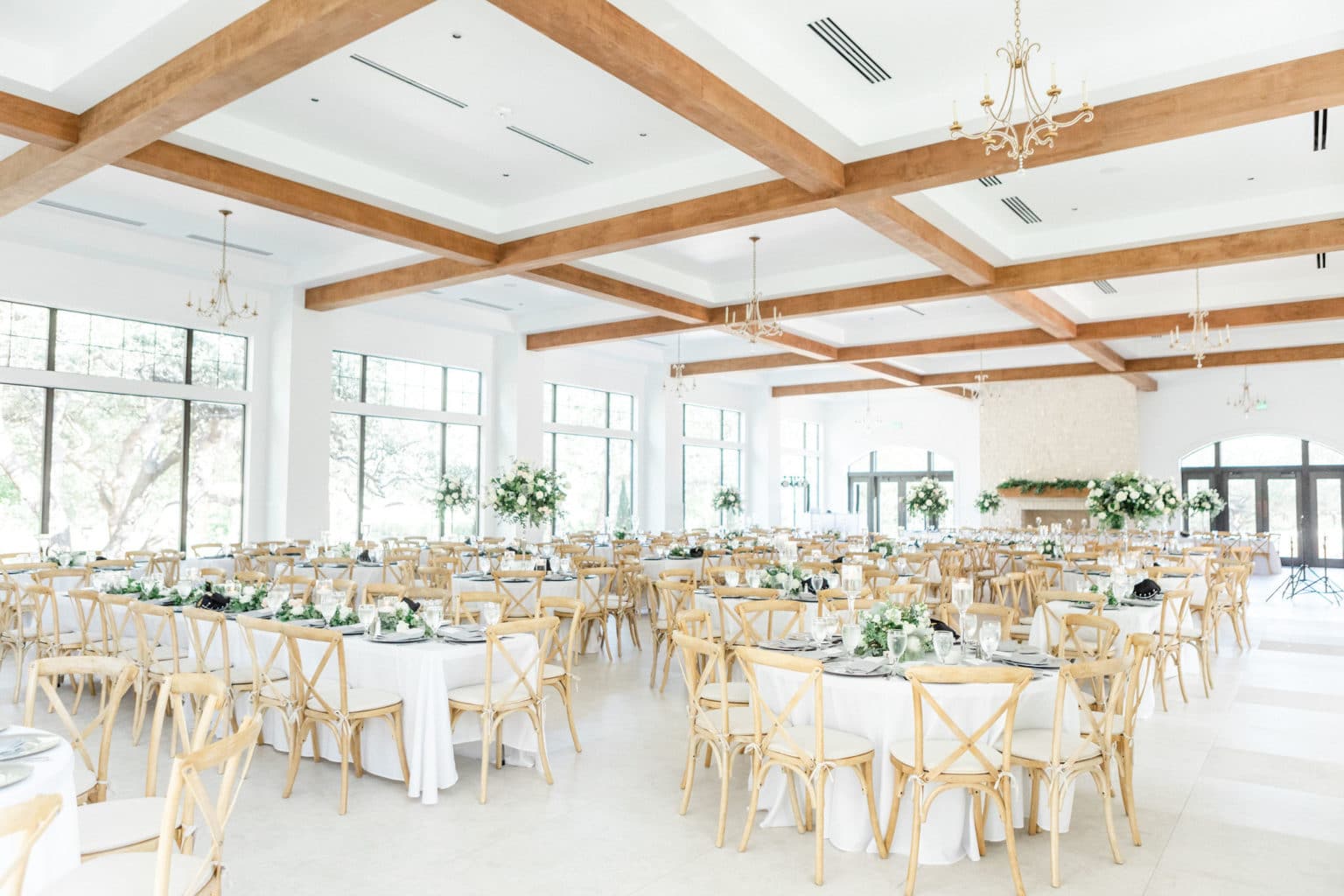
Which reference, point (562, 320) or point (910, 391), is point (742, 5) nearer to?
point (562, 320)

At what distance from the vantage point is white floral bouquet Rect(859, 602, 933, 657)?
15.2 feet

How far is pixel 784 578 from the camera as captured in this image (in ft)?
25.0

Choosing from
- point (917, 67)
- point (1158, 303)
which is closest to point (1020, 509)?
point (1158, 303)

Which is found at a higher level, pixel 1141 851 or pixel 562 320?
pixel 562 320

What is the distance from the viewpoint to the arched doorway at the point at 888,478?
23.5 metres

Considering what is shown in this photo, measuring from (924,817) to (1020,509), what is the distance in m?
18.7

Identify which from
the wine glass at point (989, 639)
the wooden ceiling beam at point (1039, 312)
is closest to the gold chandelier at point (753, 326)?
the wooden ceiling beam at point (1039, 312)

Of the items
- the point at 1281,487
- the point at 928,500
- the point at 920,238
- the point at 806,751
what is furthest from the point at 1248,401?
the point at 806,751

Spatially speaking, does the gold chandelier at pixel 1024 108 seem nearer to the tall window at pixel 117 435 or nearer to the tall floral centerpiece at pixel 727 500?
the tall window at pixel 117 435

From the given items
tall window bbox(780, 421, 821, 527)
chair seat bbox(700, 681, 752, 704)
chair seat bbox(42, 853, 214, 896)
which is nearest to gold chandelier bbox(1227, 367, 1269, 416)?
tall window bbox(780, 421, 821, 527)

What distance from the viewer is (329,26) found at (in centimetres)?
438

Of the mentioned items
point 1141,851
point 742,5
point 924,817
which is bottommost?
point 1141,851

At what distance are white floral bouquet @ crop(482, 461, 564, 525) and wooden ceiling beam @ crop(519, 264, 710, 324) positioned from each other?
2.98 meters

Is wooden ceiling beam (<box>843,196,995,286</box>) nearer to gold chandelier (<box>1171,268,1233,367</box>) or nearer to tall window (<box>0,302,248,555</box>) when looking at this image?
gold chandelier (<box>1171,268,1233,367</box>)
